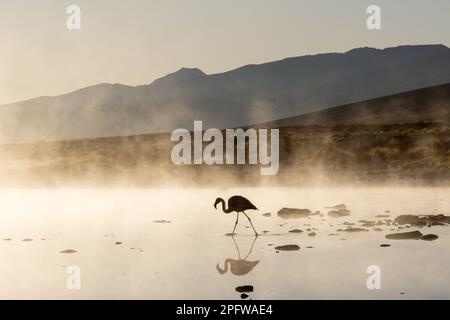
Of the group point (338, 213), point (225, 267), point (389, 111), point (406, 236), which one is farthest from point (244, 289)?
point (389, 111)

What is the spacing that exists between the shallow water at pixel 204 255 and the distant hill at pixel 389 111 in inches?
2833

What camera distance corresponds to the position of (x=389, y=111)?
105m

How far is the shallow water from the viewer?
1325cm

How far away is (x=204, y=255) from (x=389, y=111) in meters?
92.6

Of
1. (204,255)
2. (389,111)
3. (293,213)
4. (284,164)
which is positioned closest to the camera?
(204,255)

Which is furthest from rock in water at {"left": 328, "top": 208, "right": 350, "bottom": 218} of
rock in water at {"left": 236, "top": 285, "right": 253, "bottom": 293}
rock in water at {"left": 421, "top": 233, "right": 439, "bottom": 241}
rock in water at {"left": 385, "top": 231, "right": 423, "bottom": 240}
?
rock in water at {"left": 236, "top": 285, "right": 253, "bottom": 293}

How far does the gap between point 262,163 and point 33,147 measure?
92.4ft

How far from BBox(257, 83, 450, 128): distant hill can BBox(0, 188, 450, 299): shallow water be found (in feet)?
236

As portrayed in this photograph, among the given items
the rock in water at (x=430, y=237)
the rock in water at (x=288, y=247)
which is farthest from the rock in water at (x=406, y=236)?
the rock in water at (x=288, y=247)

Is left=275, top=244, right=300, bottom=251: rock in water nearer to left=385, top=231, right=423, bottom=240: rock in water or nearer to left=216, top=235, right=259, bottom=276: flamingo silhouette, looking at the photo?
left=216, top=235, right=259, bottom=276: flamingo silhouette

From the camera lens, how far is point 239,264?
15.2 m

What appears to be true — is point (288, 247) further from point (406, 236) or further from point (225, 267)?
point (406, 236)
